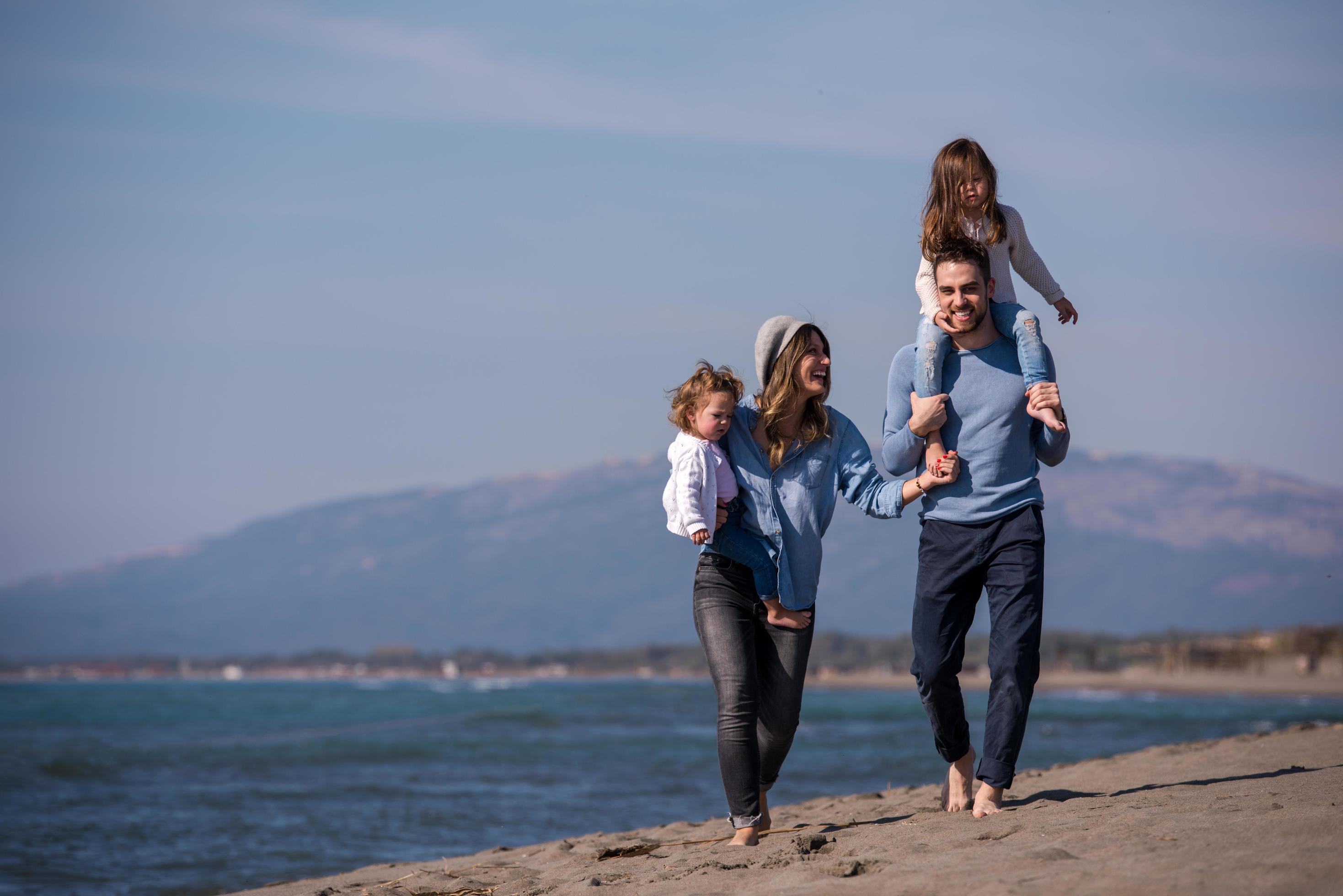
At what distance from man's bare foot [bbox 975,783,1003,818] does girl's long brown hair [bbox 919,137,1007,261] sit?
1.97 m

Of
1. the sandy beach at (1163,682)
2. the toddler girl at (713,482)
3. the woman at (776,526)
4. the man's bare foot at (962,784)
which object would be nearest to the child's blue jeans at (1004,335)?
the woman at (776,526)

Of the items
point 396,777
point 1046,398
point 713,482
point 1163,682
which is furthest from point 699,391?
point 1163,682

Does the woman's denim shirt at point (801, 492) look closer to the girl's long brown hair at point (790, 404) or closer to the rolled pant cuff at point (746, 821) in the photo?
the girl's long brown hair at point (790, 404)

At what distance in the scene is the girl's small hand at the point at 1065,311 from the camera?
4.75 meters

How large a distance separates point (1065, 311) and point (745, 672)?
1.89m

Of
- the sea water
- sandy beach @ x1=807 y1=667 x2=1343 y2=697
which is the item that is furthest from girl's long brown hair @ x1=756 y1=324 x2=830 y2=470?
sandy beach @ x1=807 y1=667 x2=1343 y2=697

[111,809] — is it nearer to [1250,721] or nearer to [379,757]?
[379,757]

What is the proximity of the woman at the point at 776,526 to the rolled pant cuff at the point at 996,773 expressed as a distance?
0.71 m

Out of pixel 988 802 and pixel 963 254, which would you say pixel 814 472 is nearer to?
pixel 963 254

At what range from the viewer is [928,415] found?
4.44 metres

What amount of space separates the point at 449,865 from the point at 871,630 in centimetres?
19736

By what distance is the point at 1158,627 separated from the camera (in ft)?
605

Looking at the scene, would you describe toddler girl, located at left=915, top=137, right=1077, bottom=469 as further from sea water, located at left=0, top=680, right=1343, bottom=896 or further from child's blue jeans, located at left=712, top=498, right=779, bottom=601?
sea water, located at left=0, top=680, right=1343, bottom=896

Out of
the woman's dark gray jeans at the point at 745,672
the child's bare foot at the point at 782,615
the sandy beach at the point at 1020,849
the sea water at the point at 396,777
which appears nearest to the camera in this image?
the sandy beach at the point at 1020,849
